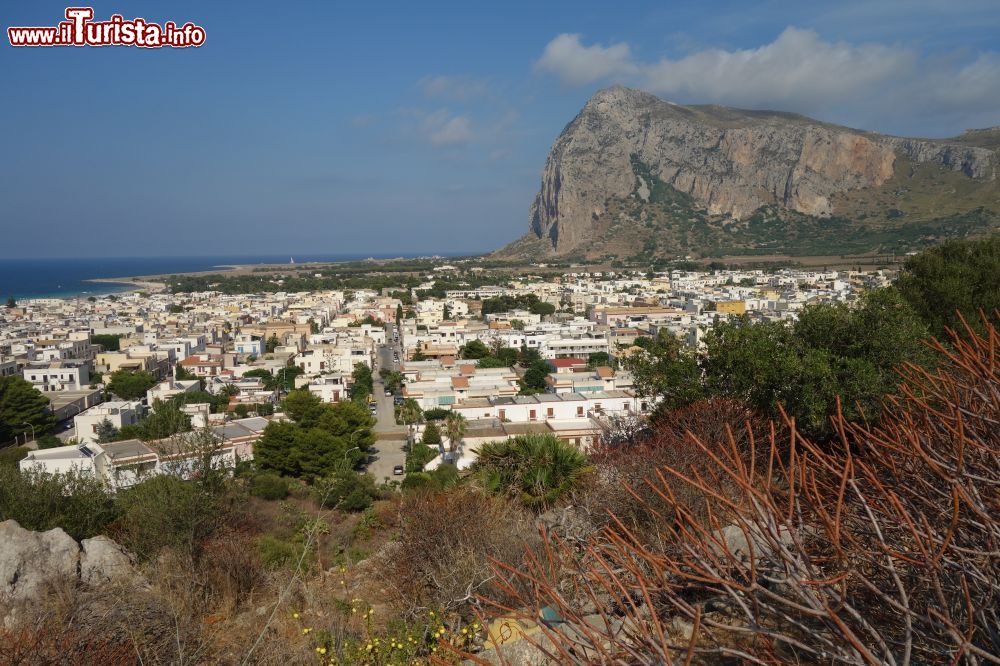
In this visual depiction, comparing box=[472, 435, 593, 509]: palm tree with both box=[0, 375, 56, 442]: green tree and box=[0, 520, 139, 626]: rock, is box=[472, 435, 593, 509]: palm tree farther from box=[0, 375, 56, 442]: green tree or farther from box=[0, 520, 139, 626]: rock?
box=[0, 375, 56, 442]: green tree

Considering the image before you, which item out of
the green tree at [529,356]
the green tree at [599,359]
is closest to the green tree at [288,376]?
the green tree at [529,356]

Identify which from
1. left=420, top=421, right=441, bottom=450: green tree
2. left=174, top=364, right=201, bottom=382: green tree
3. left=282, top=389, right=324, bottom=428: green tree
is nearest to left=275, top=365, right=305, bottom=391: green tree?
left=174, top=364, right=201, bottom=382: green tree

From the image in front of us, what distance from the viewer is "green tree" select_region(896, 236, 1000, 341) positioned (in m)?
12.6

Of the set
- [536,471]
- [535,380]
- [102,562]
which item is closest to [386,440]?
[535,380]

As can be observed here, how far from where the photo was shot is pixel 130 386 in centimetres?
3241

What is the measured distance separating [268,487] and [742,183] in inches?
5453

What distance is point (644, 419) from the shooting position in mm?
11836

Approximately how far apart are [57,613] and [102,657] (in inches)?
30.8

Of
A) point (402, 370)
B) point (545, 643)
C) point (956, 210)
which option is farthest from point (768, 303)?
point (956, 210)

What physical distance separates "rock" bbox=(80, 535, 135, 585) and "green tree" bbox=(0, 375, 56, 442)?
2197 centimetres

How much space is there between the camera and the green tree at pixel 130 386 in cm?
3241

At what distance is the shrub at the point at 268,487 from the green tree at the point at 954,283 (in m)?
14.1

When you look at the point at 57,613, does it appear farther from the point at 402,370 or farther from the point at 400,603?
the point at 402,370

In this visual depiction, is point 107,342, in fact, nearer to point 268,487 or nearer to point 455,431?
point 455,431
